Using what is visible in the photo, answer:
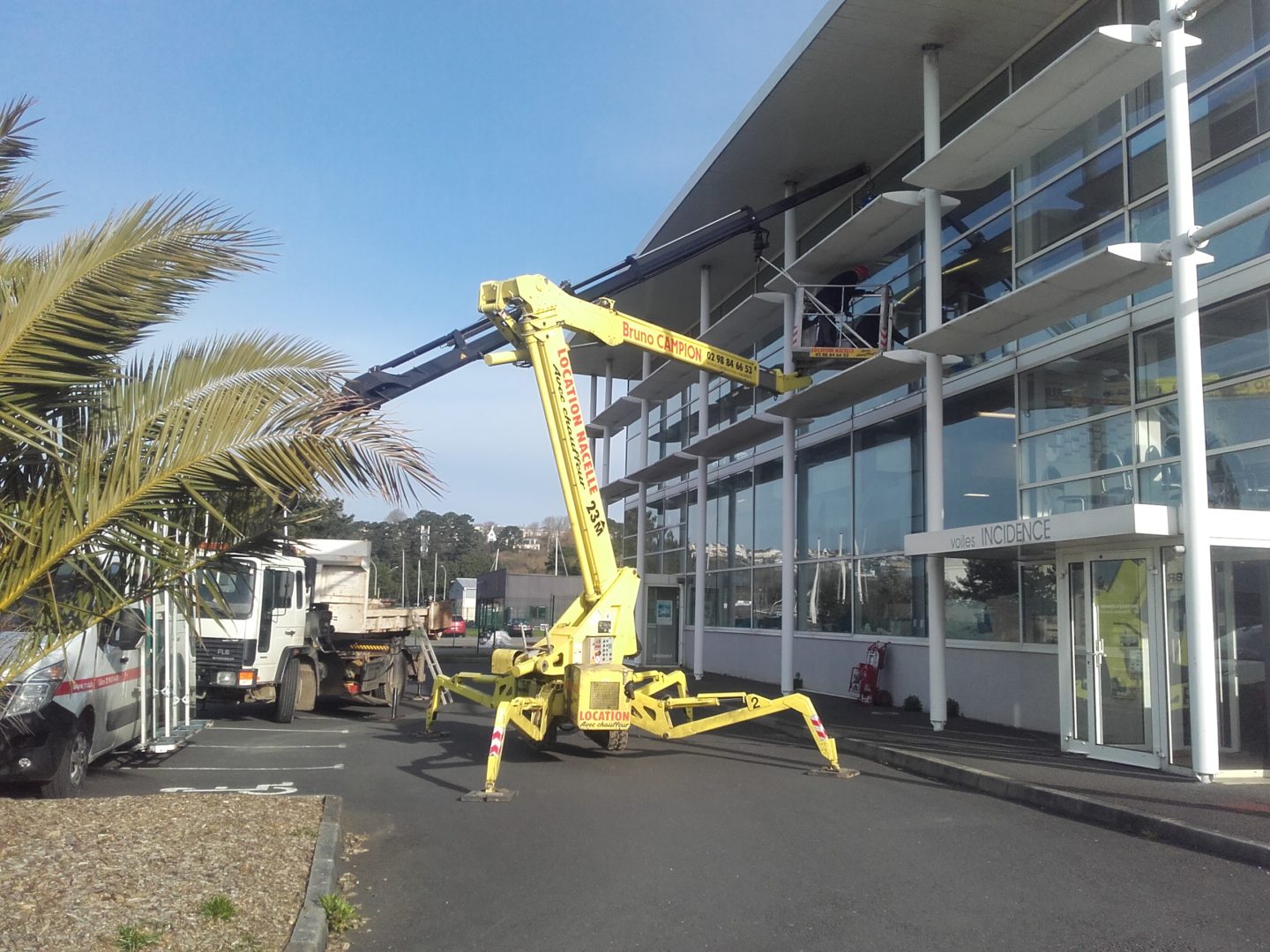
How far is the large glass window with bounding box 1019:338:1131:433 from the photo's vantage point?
43.1ft

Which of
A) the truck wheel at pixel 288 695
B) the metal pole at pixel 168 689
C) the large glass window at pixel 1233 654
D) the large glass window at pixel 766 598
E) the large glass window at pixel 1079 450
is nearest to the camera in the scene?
the large glass window at pixel 1233 654

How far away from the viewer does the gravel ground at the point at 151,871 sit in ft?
17.2

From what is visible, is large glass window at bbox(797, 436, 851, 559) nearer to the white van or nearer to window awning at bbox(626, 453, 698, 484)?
window awning at bbox(626, 453, 698, 484)

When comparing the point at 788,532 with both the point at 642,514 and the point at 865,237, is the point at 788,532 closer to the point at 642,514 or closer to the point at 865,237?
the point at 865,237

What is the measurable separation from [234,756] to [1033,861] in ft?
31.1

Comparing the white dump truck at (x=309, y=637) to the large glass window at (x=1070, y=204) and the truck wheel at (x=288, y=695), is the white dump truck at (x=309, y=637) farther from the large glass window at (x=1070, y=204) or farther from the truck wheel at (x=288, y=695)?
the large glass window at (x=1070, y=204)

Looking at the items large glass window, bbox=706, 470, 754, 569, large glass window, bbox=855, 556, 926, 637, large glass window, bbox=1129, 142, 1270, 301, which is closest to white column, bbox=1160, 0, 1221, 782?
large glass window, bbox=1129, 142, 1270, 301

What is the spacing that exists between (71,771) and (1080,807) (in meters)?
8.88

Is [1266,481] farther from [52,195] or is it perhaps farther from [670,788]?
[52,195]

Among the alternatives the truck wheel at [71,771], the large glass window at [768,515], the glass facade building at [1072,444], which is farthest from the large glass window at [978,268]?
the truck wheel at [71,771]

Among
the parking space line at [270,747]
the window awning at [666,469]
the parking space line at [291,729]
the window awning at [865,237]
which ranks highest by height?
the window awning at [865,237]

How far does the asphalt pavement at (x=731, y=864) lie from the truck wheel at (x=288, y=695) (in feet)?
13.6

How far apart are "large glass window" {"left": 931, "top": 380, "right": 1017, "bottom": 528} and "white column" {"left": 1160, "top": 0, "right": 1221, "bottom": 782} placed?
4.76 m

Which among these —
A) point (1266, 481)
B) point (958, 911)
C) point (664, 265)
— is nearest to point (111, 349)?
point (958, 911)
